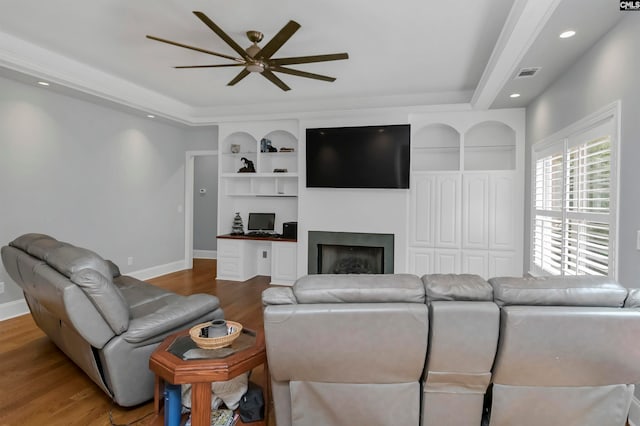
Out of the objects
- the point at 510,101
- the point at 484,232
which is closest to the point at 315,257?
the point at 484,232

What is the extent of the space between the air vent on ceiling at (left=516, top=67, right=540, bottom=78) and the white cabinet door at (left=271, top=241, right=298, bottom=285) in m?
3.54

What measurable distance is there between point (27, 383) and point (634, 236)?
13.5 ft

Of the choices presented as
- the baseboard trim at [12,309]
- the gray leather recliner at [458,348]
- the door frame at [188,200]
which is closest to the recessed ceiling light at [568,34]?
the gray leather recliner at [458,348]

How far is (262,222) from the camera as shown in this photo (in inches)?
229

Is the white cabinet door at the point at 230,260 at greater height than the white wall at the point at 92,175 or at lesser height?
lesser

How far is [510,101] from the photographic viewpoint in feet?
13.9

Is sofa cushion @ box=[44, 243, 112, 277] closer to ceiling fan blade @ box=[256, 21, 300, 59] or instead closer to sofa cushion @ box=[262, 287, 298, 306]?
sofa cushion @ box=[262, 287, 298, 306]

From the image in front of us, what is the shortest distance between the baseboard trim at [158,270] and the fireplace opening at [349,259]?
2703 millimetres

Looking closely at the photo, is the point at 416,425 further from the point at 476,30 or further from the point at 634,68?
the point at 476,30

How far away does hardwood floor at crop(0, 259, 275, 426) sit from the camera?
81.2 inches

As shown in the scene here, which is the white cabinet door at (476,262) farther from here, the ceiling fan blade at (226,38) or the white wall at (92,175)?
the white wall at (92,175)

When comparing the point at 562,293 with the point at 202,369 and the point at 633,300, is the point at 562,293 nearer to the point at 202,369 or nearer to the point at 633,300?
the point at 633,300

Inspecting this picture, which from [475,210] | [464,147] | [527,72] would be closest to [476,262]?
[475,210]

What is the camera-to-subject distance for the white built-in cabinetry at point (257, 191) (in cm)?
543
